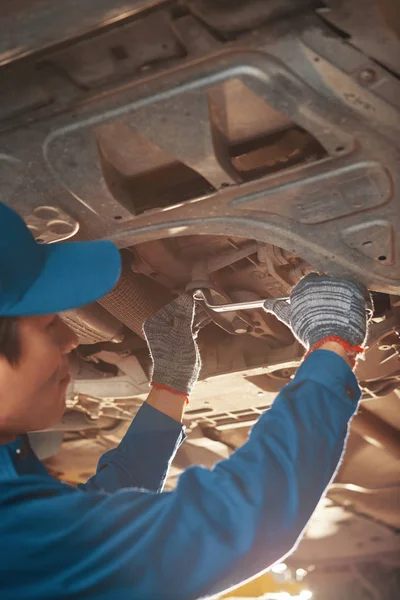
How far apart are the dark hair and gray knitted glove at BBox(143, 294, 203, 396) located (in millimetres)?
715

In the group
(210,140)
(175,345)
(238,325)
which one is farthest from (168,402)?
(210,140)

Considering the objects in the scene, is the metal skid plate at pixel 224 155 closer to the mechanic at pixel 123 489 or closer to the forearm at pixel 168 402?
the mechanic at pixel 123 489

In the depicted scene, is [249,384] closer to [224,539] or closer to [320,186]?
[320,186]

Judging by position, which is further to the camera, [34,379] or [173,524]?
[34,379]

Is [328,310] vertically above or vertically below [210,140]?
below

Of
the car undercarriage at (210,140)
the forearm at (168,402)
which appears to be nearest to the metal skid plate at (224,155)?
the car undercarriage at (210,140)

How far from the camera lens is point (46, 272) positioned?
52.5 inches

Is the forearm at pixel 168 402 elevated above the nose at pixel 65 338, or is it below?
below

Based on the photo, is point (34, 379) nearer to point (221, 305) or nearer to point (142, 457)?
point (142, 457)

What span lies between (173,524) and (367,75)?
885 mm

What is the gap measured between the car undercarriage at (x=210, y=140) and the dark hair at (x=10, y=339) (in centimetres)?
41

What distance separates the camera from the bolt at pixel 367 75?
127 centimetres

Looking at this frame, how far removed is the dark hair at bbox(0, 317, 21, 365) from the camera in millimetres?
1230

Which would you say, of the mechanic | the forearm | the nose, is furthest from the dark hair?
the forearm
